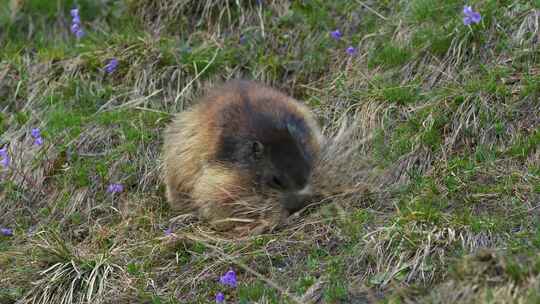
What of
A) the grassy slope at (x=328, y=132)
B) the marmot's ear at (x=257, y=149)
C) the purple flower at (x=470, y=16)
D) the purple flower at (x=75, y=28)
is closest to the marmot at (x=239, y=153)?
the marmot's ear at (x=257, y=149)

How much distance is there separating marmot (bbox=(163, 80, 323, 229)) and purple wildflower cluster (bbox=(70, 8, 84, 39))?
204 cm

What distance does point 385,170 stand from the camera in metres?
6.98

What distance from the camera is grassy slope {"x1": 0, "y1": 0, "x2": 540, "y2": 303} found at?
583 centimetres

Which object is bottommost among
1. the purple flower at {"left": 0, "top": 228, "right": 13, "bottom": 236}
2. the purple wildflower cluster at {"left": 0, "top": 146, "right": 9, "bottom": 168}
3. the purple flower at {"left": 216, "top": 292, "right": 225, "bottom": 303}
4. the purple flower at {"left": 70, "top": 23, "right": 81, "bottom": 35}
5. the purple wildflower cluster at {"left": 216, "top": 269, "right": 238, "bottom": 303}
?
the purple flower at {"left": 0, "top": 228, "right": 13, "bottom": 236}

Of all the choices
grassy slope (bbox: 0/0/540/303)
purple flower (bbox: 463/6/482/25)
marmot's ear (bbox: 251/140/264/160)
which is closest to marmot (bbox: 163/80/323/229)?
marmot's ear (bbox: 251/140/264/160)

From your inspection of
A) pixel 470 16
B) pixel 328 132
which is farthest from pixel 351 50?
pixel 470 16

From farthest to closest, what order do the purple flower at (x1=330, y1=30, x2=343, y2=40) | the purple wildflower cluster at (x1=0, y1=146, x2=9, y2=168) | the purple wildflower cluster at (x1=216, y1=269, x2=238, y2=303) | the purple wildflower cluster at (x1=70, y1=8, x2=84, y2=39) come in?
the purple wildflower cluster at (x1=70, y1=8, x2=84, y2=39) → the purple flower at (x1=330, y1=30, x2=343, y2=40) → the purple wildflower cluster at (x1=0, y1=146, x2=9, y2=168) → the purple wildflower cluster at (x1=216, y1=269, x2=238, y2=303)

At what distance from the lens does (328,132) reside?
25.9 ft

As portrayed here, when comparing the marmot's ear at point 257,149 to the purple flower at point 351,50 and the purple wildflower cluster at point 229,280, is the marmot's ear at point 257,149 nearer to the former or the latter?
the purple wildflower cluster at point 229,280

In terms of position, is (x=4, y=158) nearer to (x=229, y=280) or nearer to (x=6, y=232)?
(x=6, y=232)

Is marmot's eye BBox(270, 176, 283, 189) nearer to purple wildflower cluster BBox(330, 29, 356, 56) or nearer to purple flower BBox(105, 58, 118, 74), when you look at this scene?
purple wildflower cluster BBox(330, 29, 356, 56)

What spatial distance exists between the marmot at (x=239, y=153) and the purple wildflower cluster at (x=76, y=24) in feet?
6.70

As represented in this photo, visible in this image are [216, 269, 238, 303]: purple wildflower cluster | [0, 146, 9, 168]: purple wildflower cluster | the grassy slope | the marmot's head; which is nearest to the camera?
the grassy slope

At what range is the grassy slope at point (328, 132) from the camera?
19.1ft
